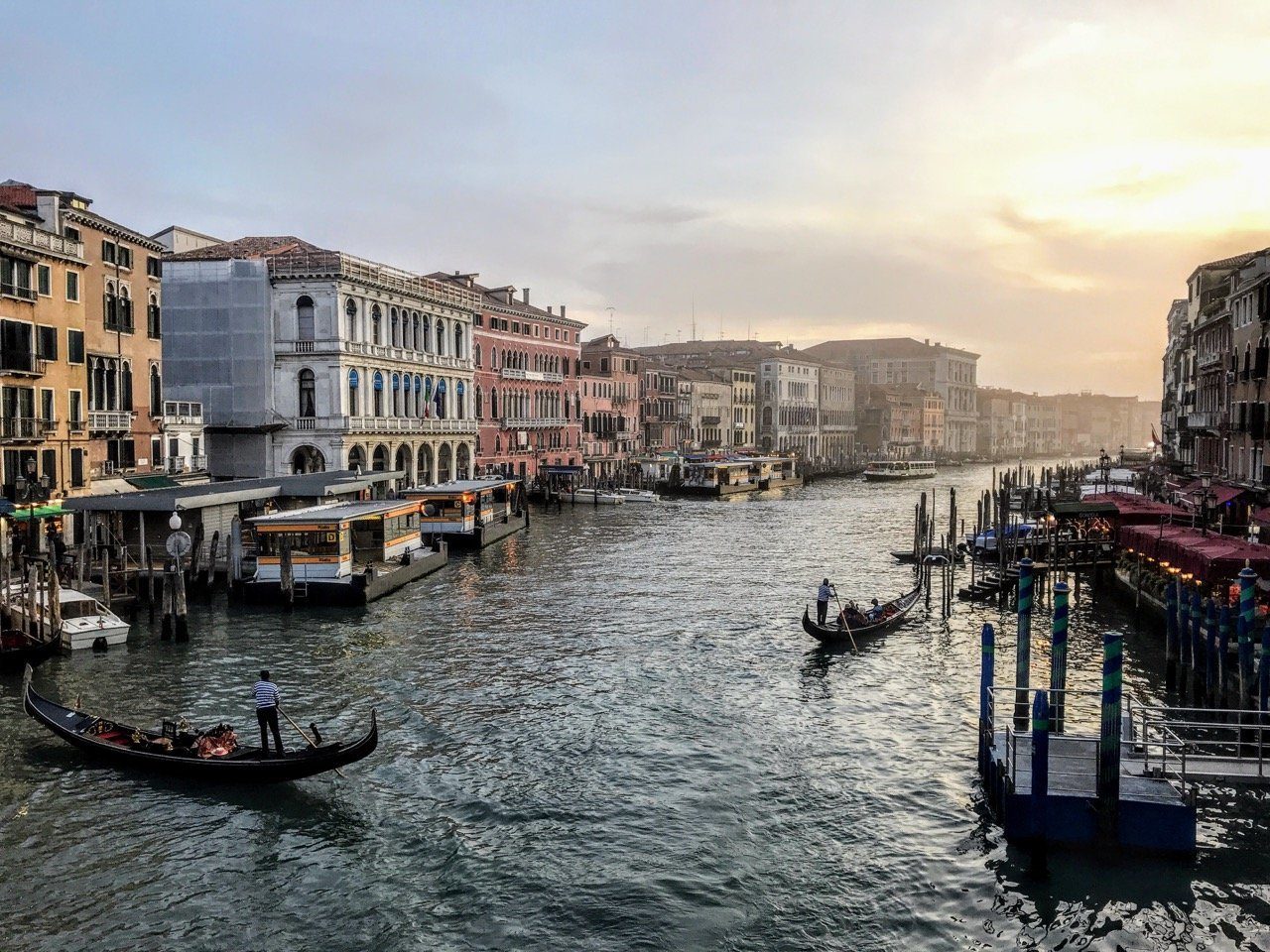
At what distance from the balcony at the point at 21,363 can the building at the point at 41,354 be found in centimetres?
3

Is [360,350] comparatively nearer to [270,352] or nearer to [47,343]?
[270,352]

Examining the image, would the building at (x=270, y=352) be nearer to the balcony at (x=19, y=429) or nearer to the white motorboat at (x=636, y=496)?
the balcony at (x=19, y=429)

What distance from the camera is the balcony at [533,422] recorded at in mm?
62062

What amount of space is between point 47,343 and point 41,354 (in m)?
0.46

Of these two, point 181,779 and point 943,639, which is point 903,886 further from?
point 943,639

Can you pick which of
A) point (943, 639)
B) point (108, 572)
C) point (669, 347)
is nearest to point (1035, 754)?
point (943, 639)

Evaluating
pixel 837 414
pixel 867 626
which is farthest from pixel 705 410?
pixel 867 626

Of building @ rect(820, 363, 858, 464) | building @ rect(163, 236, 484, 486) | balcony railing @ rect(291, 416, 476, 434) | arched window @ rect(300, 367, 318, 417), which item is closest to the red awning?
balcony railing @ rect(291, 416, 476, 434)

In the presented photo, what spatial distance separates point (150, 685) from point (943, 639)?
1592 centimetres

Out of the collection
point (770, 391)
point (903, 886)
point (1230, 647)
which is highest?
point (770, 391)

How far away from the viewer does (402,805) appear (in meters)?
13.1

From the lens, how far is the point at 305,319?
4359 centimetres

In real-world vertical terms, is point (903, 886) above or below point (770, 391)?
below

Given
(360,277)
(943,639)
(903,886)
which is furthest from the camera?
(360,277)
